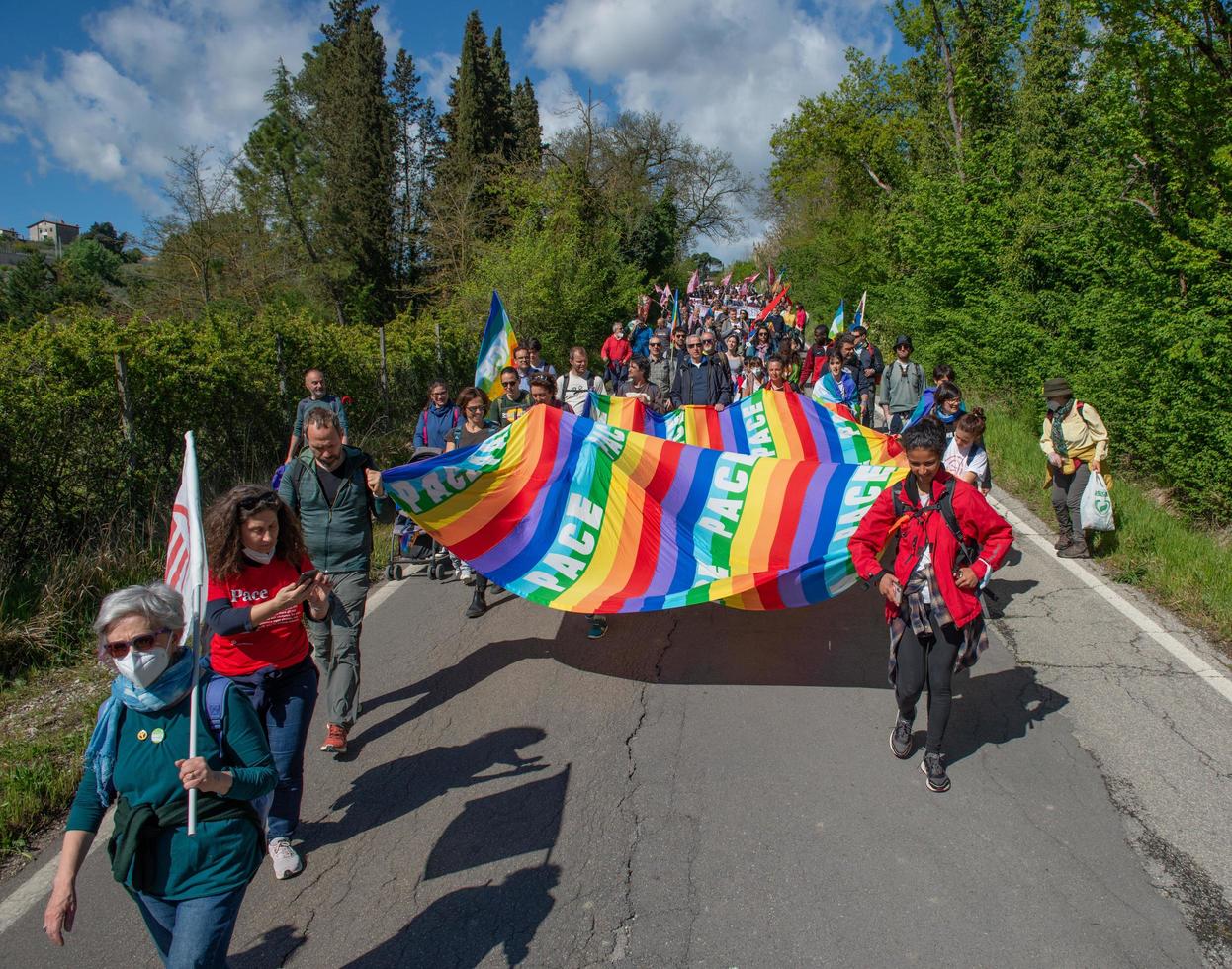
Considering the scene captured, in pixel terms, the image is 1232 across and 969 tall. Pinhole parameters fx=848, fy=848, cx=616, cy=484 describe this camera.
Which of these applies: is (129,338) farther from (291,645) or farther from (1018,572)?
(1018,572)

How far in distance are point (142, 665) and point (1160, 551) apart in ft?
27.5

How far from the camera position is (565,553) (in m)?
5.74

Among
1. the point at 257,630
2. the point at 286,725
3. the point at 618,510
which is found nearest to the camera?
the point at 257,630

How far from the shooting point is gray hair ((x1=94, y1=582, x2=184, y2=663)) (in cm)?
246

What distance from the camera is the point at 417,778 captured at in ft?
14.8

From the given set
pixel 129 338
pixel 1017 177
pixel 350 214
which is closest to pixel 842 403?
pixel 129 338

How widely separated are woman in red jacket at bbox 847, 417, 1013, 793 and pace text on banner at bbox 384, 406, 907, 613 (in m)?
0.94

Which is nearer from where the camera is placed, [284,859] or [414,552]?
[284,859]

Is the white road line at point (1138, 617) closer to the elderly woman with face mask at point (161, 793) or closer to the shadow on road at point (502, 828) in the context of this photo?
the shadow on road at point (502, 828)

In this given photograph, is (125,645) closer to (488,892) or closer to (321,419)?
(488,892)

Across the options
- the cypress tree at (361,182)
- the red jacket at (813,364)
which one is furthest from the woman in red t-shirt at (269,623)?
the cypress tree at (361,182)

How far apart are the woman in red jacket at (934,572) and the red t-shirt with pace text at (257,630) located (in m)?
2.82

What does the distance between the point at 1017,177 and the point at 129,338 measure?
61.5 ft

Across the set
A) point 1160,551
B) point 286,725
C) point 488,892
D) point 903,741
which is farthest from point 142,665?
point 1160,551
